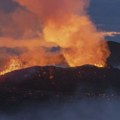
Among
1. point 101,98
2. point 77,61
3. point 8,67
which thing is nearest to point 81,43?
point 77,61

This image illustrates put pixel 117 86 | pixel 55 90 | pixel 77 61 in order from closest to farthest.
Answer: pixel 55 90
pixel 117 86
pixel 77 61

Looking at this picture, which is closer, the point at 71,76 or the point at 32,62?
the point at 71,76

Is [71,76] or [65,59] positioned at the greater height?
[71,76]

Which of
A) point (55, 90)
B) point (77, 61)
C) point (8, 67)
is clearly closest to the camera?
point (55, 90)

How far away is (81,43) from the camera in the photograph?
8631cm

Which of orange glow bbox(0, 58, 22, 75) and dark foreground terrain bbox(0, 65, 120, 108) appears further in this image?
orange glow bbox(0, 58, 22, 75)

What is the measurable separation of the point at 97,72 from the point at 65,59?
1402 centimetres

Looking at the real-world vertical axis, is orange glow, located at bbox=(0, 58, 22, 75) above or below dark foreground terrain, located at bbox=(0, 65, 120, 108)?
below

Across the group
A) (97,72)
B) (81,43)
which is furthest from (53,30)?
(97,72)

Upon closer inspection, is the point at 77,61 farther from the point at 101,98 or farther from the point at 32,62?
the point at 101,98

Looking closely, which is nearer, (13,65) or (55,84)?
(55,84)

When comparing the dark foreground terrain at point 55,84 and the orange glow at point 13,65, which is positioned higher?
the dark foreground terrain at point 55,84

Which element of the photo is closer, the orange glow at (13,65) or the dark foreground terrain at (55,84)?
the dark foreground terrain at (55,84)

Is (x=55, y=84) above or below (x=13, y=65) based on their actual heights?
above
